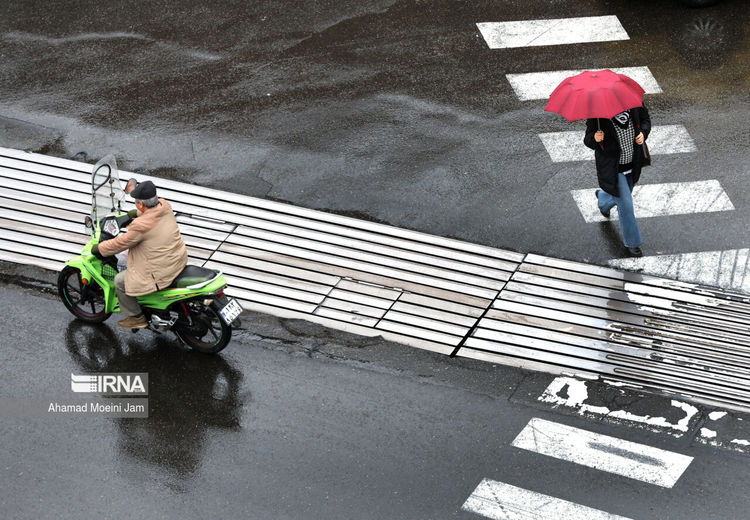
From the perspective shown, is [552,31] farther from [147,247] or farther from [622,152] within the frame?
[147,247]

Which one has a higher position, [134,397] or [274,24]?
[274,24]

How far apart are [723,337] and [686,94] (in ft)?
15.4

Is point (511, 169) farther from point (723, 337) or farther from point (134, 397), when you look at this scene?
point (134, 397)

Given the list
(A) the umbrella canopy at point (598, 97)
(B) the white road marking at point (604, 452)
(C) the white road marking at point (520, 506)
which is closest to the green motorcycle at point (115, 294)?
(C) the white road marking at point (520, 506)

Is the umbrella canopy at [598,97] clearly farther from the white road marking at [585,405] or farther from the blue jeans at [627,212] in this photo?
the white road marking at [585,405]

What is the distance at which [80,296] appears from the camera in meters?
9.77

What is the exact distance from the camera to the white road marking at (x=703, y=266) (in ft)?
33.2

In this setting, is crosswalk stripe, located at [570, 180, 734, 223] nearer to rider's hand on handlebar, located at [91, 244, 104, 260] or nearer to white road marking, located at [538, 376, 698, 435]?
white road marking, located at [538, 376, 698, 435]

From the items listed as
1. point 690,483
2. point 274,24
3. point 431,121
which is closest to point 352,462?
point 690,483

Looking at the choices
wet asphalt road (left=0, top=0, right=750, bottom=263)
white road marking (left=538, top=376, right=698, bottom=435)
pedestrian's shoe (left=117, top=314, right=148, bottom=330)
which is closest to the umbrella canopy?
wet asphalt road (left=0, top=0, right=750, bottom=263)

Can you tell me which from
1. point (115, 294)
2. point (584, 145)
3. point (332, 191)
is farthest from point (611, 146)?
point (115, 294)

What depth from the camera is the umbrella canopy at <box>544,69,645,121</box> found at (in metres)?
9.70

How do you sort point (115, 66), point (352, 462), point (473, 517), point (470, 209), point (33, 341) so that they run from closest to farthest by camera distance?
point (473, 517), point (352, 462), point (33, 341), point (470, 209), point (115, 66)

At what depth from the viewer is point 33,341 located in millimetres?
9531
